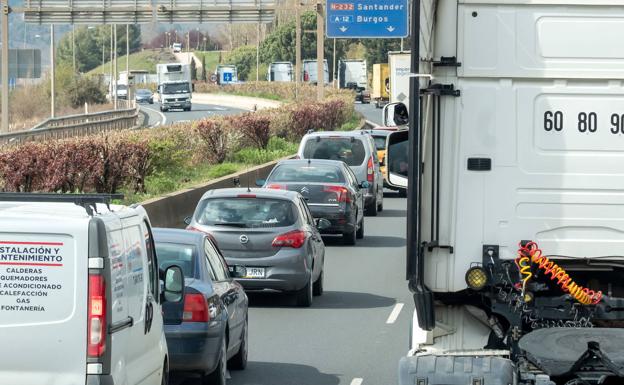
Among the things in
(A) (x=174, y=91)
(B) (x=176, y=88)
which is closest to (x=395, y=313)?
(B) (x=176, y=88)

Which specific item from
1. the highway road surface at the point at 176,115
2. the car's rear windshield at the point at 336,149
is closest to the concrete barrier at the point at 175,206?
the car's rear windshield at the point at 336,149

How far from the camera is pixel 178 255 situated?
39.6 feet

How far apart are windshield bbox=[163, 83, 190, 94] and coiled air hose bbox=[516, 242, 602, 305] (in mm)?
98085

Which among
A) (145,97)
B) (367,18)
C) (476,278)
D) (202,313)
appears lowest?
(202,313)

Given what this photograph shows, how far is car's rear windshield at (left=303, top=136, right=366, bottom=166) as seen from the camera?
31.3m

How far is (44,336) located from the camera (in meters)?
7.52

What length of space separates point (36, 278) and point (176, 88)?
325 feet

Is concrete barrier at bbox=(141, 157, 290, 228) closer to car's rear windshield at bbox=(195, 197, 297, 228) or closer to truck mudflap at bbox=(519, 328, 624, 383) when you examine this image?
car's rear windshield at bbox=(195, 197, 297, 228)

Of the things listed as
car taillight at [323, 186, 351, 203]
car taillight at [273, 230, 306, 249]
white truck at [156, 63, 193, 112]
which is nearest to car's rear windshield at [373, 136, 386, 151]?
car taillight at [323, 186, 351, 203]

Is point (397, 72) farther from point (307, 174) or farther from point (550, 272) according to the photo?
point (550, 272)

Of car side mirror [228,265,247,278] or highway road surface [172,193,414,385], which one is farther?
car side mirror [228,265,247,278]

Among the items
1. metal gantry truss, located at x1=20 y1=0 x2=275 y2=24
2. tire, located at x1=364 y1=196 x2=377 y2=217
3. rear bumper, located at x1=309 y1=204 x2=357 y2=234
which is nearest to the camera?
rear bumper, located at x1=309 y1=204 x2=357 y2=234

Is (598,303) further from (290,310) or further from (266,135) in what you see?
(266,135)

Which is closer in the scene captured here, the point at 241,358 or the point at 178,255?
the point at 178,255
